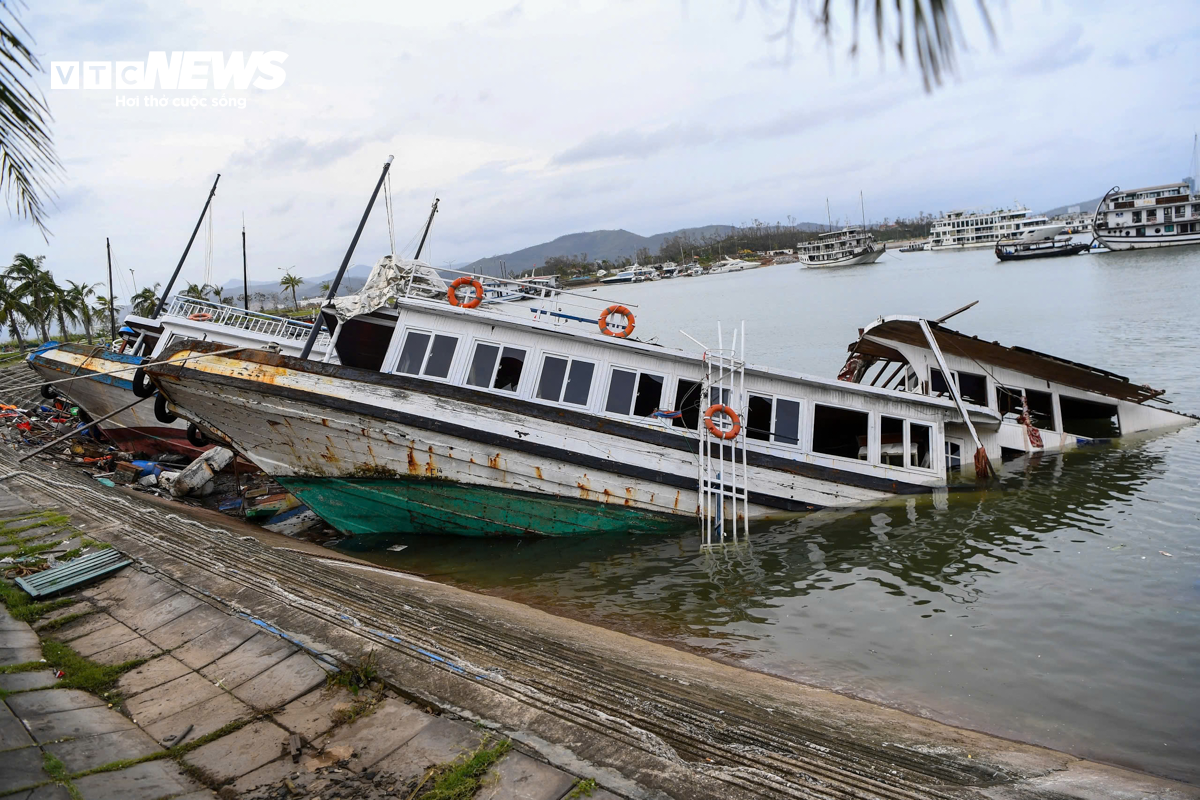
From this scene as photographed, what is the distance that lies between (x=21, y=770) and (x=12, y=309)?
49225 millimetres

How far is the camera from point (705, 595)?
1048cm

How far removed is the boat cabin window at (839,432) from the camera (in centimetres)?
1512

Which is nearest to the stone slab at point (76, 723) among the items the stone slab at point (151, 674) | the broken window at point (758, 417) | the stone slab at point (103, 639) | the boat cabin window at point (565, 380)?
the stone slab at point (151, 674)

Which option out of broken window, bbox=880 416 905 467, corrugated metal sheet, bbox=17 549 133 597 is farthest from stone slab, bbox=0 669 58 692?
broken window, bbox=880 416 905 467

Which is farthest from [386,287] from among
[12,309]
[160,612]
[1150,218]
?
[1150,218]

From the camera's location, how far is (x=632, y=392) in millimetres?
12336

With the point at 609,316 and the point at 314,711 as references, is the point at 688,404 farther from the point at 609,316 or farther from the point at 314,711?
the point at 314,711

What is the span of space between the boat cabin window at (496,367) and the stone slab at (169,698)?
7.19 metres

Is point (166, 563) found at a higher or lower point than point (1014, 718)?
higher

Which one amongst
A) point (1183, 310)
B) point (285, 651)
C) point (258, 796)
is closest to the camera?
point (258, 796)

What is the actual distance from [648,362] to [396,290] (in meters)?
4.63

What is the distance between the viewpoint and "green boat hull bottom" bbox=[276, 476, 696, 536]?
12.0 m

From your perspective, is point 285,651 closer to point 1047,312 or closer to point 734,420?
point 734,420

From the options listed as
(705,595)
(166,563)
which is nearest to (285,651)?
(166,563)
